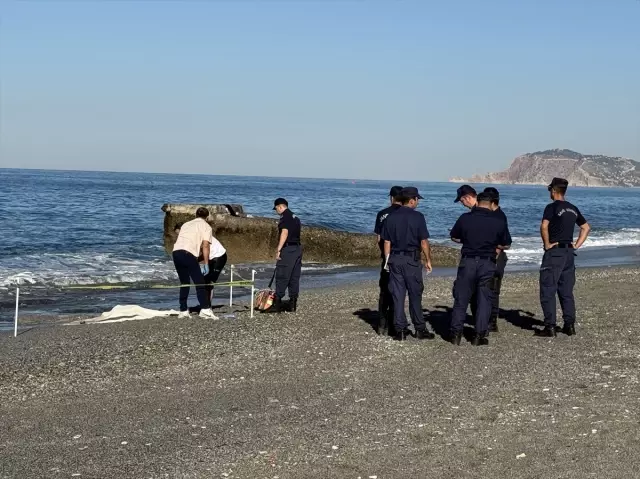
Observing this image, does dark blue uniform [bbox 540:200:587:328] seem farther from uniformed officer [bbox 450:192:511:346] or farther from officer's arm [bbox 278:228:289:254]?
officer's arm [bbox 278:228:289:254]

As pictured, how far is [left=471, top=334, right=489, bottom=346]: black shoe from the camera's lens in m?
10.6

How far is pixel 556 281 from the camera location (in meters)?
11.1

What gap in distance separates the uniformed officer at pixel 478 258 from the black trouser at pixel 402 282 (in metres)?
0.51

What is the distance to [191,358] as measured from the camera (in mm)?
10078

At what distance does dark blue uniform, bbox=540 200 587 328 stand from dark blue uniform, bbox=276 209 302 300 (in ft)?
12.6

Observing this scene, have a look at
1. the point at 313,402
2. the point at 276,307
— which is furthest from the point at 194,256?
the point at 313,402

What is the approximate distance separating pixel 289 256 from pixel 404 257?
9.77 feet

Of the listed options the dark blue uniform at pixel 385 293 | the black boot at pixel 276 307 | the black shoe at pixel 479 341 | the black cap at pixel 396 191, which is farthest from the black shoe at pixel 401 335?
the black boot at pixel 276 307

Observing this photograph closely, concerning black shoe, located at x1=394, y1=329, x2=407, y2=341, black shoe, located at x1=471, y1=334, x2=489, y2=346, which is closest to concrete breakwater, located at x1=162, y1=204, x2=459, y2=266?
black shoe, located at x1=394, y1=329, x2=407, y2=341

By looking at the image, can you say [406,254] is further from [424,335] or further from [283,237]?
[283,237]

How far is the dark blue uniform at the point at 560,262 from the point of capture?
10.8 metres

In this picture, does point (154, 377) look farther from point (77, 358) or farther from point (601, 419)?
point (601, 419)

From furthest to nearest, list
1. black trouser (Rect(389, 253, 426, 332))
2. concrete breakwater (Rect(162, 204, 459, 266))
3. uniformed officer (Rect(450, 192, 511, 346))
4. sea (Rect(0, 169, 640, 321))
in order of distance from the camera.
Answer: concrete breakwater (Rect(162, 204, 459, 266)) → sea (Rect(0, 169, 640, 321)) → black trouser (Rect(389, 253, 426, 332)) → uniformed officer (Rect(450, 192, 511, 346))

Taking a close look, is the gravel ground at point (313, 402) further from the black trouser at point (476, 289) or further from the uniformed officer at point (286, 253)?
the uniformed officer at point (286, 253)
